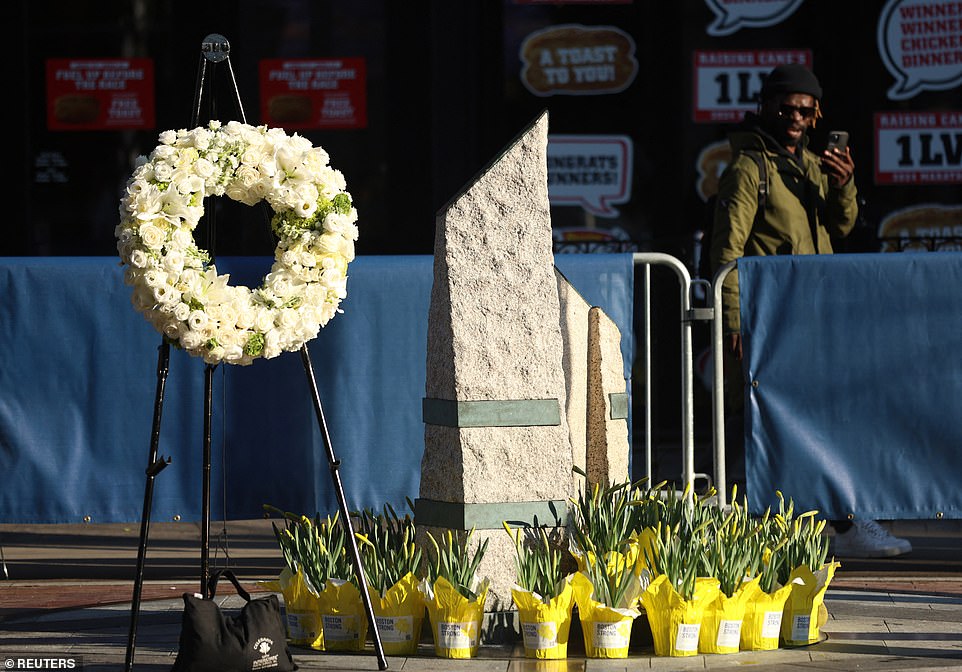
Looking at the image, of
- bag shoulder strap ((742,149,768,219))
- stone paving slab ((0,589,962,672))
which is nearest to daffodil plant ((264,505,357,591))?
stone paving slab ((0,589,962,672))

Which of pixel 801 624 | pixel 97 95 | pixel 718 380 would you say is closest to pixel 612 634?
pixel 801 624

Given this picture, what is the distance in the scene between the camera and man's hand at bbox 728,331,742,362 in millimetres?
8109

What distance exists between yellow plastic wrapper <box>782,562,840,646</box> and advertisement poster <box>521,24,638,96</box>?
19.3ft

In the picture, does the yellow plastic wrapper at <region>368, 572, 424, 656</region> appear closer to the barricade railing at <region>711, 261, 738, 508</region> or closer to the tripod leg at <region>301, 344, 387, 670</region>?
the tripod leg at <region>301, 344, 387, 670</region>

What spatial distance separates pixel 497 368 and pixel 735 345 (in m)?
2.22

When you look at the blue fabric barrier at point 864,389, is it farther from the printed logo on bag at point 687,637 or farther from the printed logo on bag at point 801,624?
the printed logo on bag at point 687,637

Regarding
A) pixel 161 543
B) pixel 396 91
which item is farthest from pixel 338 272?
pixel 396 91

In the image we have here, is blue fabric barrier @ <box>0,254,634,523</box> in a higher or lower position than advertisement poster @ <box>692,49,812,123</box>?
lower

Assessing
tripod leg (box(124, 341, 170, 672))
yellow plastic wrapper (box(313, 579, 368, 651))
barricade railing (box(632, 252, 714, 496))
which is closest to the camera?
tripod leg (box(124, 341, 170, 672))

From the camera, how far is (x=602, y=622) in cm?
608

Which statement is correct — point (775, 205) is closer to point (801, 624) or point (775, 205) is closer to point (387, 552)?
point (801, 624)

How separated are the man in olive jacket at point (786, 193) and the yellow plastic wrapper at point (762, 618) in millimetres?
2142
